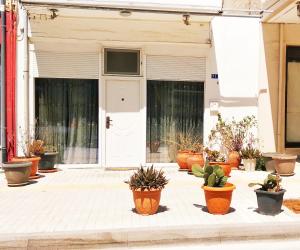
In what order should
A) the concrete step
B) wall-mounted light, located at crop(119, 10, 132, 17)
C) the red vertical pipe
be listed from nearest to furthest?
the concrete step, wall-mounted light, located at crop(119, 10, 132, 17), the red vertical pipe

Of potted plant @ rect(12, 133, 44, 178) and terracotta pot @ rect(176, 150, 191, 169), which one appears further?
terracotta pot @ rect(176, 150, 191, 169)

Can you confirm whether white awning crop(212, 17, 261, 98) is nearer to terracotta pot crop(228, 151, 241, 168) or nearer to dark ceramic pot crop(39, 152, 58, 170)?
terracotta pot crop(228, 151, 241, 168)

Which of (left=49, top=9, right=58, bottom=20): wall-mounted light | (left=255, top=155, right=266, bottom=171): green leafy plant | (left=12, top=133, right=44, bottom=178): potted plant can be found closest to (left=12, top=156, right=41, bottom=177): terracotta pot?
(left=12, top=133, right=44, bottom=178): potted plant

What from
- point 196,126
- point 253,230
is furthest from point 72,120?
point 253,230

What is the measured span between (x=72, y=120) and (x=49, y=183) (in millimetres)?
2422

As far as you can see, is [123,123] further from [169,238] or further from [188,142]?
[169,238]

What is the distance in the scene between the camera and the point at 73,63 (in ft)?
31.7

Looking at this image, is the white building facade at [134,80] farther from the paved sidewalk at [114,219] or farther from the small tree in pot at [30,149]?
the paved sidewalk at [114,219]

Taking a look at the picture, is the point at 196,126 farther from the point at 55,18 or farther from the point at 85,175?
the point at 55,18

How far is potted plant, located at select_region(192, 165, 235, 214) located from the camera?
5.53 metres

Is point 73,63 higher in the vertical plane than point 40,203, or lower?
higher

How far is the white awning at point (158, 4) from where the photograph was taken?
834 centimetres

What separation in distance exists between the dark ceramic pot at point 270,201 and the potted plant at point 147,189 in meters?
1.55

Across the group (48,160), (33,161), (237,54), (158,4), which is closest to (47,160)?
(48,160)
